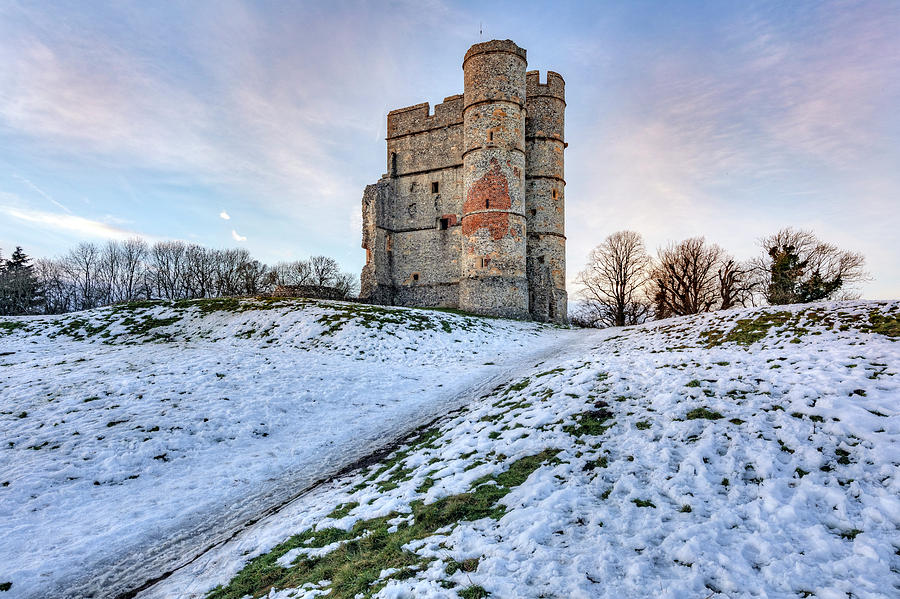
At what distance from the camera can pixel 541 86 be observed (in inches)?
1391

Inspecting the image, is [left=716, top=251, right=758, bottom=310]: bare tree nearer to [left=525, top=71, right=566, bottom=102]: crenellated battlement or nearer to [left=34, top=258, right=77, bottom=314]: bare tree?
[left=525, top=71, right=566, bottom=102]: crenellated battlement

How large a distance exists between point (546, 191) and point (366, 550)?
33221mm

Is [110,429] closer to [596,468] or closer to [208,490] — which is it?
[208,490]

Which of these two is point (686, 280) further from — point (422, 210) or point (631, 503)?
point (631, 503)

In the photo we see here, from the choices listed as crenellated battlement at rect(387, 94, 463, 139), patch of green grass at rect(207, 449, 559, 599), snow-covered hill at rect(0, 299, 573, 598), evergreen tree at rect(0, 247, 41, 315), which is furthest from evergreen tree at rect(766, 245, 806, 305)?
evergreen tree at rect(0, 247, 41, 315)

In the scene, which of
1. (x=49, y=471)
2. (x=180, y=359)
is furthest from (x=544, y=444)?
(x=180, y=359)

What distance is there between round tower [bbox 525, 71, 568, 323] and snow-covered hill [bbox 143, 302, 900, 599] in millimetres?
25751

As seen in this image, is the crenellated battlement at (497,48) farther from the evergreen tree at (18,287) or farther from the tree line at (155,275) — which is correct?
the evergreen tree at (18,287)

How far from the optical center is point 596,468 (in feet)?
18.2

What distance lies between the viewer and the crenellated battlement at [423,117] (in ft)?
118

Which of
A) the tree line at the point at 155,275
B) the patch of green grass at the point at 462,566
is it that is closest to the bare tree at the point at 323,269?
the tree line at the point at 155,275

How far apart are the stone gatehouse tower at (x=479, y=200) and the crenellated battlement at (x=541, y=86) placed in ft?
0.26

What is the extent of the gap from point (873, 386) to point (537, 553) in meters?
5.77

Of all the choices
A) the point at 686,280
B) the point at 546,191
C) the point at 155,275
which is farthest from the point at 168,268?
the point at 686,280
